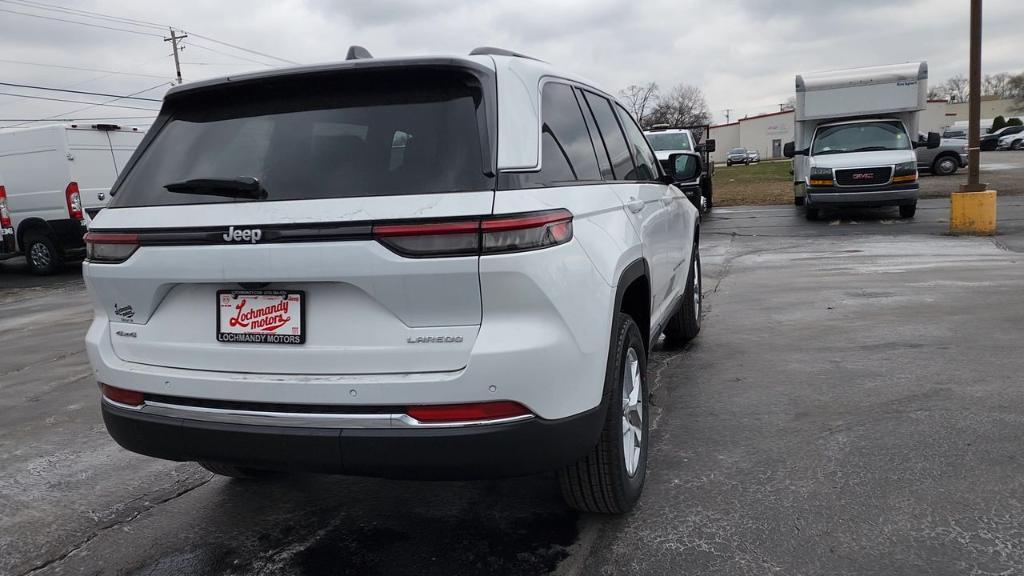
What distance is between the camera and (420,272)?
2.38m

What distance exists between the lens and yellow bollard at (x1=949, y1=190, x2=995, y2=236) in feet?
39.6

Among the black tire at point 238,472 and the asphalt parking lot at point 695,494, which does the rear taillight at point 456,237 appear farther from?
the black tire at point 238,472

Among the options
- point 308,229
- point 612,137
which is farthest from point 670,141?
point 308,229

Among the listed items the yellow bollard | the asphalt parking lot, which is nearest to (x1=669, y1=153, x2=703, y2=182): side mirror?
the asphalt parking lot

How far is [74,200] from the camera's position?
13.9 meters

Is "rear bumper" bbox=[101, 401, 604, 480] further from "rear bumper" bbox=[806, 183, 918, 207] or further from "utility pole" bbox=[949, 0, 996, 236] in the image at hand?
"rear bumper" bbox=[806, 183, 918, 207]

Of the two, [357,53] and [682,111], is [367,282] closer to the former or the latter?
[357,53]

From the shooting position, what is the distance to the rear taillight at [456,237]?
238 centimetres

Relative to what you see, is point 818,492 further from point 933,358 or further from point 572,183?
point 933,358

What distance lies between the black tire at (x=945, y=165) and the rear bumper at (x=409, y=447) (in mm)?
29881

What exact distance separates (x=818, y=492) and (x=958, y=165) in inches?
1170

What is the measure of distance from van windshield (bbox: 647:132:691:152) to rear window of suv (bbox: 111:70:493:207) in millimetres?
16138

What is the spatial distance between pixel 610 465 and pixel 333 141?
153 cm

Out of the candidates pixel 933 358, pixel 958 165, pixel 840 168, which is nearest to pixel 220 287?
pixel 933 358
